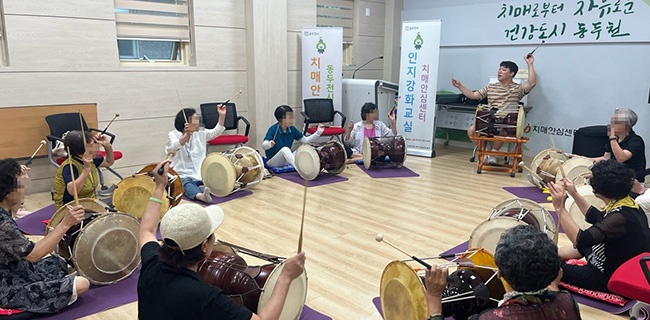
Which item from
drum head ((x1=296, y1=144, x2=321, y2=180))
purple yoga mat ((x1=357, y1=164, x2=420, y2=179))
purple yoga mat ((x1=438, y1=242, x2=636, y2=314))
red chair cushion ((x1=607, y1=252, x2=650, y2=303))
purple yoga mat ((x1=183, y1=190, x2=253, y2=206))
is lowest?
purple yoga mat ((x1=183, y1=190, x2=253, y2=206))

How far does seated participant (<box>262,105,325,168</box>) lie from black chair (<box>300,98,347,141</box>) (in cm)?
81

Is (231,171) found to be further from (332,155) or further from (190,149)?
(332,155)

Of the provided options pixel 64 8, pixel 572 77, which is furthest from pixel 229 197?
pixel 572 77

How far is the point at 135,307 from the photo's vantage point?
2.83 metres

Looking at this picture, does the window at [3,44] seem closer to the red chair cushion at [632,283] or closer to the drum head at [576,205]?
the drum head at [576,205]

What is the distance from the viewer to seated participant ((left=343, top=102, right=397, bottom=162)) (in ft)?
21.4

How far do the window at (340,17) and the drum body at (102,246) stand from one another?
5.92 metres

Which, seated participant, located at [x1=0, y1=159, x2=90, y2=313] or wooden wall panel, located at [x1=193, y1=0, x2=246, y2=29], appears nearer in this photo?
seated participant, located at [x1=0, y1=159, x2=90, y2=313]

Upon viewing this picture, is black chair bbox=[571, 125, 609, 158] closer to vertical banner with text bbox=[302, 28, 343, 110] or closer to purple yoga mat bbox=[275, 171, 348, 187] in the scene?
purple yoga mat bbox=[275, 171, 348, 187]

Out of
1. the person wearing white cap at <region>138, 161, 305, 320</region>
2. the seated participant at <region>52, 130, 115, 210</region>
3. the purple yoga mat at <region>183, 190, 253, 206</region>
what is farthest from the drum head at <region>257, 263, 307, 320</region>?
the purple yoga mat at <region>183, 190, 253, 206</region>

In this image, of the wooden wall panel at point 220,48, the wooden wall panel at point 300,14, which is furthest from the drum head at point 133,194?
the wooden wall panel at point 300,14

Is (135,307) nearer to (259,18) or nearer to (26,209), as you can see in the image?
(26,209)

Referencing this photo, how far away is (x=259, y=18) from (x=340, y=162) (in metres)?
2.52

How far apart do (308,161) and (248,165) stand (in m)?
0.75
